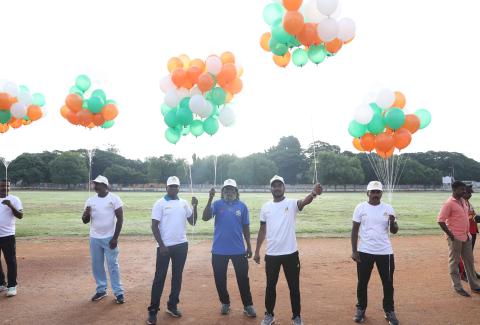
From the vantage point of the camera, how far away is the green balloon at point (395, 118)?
8242 millimetres

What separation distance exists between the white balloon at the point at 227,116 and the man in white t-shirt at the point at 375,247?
4194 millimetres

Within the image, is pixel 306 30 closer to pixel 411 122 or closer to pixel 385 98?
pixel 385 98

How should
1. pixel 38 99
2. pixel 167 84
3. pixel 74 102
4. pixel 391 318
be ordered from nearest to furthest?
pixel 391 318
pixel 167 84
pixel 74 102
pixel 38 99

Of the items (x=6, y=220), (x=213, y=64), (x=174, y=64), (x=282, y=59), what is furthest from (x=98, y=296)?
(x=282, y=59)

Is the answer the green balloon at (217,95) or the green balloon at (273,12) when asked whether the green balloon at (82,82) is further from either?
the green balloon at (273,12)

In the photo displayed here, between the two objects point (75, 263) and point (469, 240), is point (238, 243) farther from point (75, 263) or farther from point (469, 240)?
point (75, 263)

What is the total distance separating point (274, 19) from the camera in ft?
25.6

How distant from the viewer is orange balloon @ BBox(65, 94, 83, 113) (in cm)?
1015

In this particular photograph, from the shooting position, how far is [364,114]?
834 cm

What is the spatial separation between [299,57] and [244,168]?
76.1 m

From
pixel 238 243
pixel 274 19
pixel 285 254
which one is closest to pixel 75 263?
pixel 238 243

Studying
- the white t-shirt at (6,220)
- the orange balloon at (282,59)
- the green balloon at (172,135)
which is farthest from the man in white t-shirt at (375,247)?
the white t-shirt at (6,220)

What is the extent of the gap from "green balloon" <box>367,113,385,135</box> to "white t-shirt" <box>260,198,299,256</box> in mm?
3938

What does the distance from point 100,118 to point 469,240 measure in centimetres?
885
